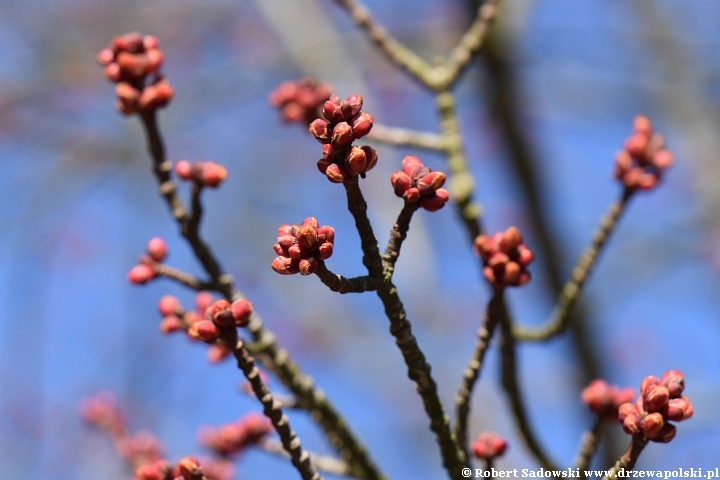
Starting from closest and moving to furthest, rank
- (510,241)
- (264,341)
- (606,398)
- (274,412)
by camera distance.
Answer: (274,412)
(510,241)
(606,398)
(264,341)

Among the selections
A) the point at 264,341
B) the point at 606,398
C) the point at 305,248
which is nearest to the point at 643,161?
the point at 606,398

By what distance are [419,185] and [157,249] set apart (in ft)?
3.00

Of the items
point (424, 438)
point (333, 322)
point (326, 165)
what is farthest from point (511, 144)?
point (333, 322)

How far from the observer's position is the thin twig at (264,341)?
6.16 feet

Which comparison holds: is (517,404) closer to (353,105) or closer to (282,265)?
(282,265)

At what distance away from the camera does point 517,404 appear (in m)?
2.10

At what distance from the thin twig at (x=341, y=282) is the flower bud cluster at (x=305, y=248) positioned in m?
0.02

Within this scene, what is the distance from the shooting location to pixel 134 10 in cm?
956

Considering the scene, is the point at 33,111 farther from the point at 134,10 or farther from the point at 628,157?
the point at 628,157

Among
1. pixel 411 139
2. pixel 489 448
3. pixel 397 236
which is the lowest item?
pixel 489 448

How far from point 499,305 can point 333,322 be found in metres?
8.82

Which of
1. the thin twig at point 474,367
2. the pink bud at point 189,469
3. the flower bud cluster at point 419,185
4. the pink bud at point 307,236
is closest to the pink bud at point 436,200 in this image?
the flower bud cluster at point 419,185

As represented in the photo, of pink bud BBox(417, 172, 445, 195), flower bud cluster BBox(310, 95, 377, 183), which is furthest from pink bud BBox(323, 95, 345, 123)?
pink bud BBox(417, 172, 445, 195)

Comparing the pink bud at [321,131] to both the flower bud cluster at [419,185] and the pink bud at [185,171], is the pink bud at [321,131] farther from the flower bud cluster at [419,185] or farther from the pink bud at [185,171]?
the pink bud at [185,171]
